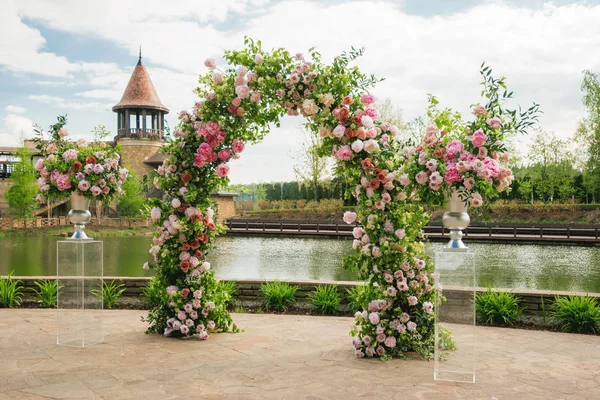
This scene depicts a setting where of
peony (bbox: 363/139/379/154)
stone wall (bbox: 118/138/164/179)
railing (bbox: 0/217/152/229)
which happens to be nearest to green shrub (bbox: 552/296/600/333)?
peony (bbox: 363/139/379/154)

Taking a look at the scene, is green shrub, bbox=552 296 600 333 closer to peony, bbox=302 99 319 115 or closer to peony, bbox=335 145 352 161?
peony, bbox=335 145 352 161

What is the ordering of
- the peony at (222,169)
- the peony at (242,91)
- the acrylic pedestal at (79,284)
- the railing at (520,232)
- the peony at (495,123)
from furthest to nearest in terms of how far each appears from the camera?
the railing at (520,232) → the peony at (222,169) → the acrylic pedestal at (79,284) → the peony at (242,91) → the peony at (495,123)

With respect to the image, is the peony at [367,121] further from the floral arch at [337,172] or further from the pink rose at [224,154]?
the pink rose at [224,154]

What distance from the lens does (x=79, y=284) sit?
564 centimetres

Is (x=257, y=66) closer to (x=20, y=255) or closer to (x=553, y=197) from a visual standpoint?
(x=20, y=255)

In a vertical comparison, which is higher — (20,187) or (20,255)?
(20,187)

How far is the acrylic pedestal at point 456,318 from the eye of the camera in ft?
14.0


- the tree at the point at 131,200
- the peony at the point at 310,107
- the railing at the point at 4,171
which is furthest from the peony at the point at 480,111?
the railing at the point at 4,171

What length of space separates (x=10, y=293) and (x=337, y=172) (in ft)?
16.4

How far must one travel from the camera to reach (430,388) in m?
4.05

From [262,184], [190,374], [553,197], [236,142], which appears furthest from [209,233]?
[262,184]

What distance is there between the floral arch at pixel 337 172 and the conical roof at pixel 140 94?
40010 millimetres

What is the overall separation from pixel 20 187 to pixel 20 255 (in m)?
19.9

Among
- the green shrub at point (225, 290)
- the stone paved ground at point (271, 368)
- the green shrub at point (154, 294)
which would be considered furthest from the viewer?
the green shrub at point (225, 290)
